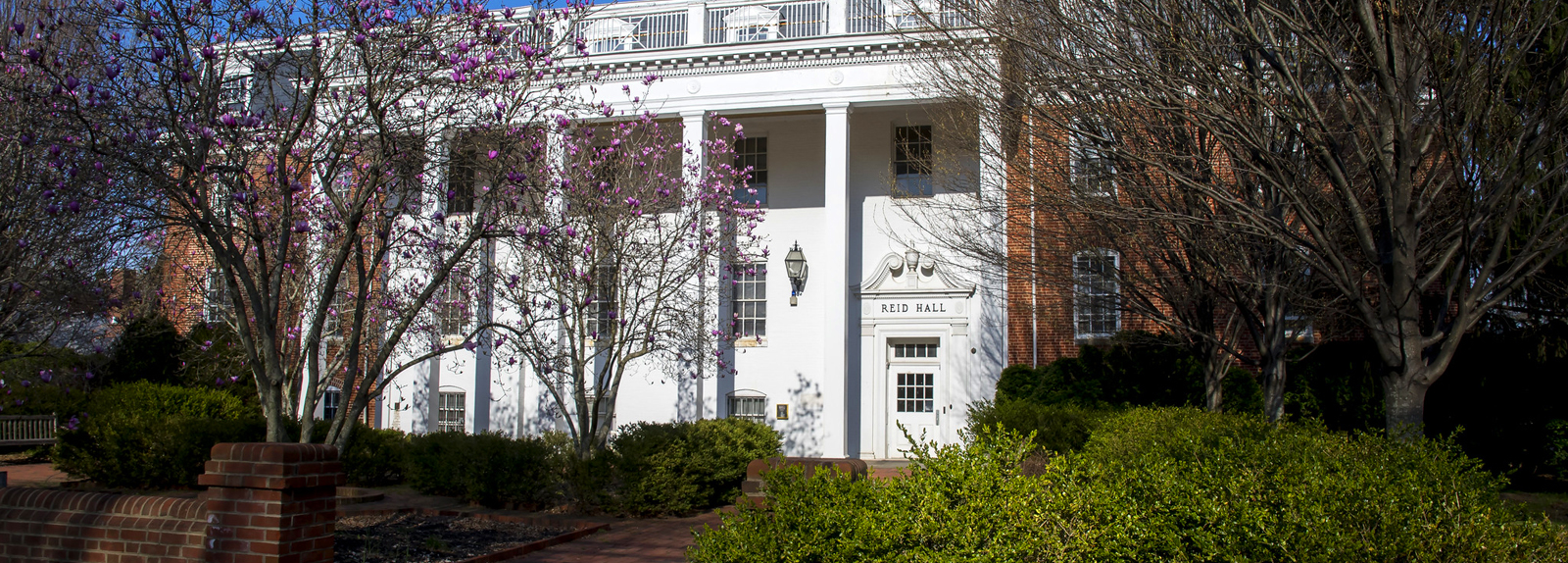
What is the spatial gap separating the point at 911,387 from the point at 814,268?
306 centimetres

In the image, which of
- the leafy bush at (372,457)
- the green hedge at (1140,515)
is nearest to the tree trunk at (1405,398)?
the green hedge at (1140,515)

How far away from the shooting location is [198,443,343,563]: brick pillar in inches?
215

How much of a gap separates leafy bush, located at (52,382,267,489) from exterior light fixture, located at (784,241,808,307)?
926cm

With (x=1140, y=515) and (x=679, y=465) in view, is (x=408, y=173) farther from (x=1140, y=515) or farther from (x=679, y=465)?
(x=1140, y=515)

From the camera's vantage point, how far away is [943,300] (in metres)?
19.2

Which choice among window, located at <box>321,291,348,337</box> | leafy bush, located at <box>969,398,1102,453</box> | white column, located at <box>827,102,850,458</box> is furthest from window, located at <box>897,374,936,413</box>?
window, located at <box>321,291,348,337</box>

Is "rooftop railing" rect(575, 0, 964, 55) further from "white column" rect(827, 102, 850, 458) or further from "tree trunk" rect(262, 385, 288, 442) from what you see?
"tree trunk" rect(262, 385, 288, 442)

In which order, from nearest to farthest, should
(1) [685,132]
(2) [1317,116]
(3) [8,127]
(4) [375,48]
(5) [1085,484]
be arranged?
(5) [1085,484], (2) [1317,116], (4) [375,48], (3) [8,127], (1) [685,132]

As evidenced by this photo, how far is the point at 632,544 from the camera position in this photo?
9.42 meters

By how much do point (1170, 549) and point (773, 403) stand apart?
15.1 meters

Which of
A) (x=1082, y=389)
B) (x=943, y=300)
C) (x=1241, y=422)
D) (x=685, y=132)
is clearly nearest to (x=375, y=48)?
(x=1241, y=422)

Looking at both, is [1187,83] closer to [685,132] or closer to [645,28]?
[685,132]

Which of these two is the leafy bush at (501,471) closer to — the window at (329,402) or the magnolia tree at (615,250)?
the magnolia tree at (615,250)

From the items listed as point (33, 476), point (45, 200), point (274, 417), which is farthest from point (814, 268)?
point (274, 417)
